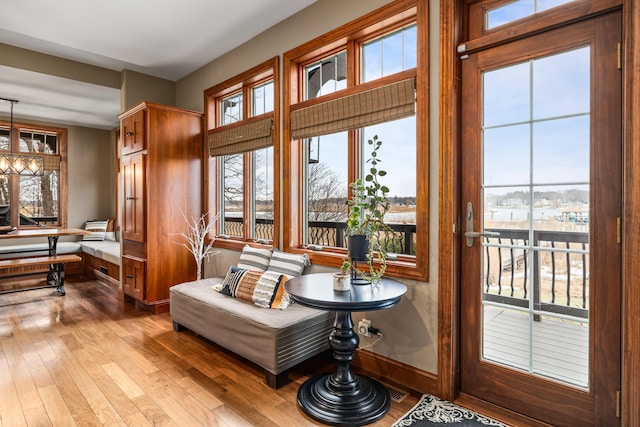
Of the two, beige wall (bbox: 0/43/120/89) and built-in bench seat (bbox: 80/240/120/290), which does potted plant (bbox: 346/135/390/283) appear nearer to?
beige wall (bbox: 0/43/120/89)

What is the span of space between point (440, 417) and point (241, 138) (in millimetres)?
3000

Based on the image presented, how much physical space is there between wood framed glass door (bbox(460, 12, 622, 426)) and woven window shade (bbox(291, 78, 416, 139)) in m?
0.41

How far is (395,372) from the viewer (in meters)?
2.44

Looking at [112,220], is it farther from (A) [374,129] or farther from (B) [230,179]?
(A) [374,129]

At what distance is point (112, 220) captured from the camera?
6.95 meters

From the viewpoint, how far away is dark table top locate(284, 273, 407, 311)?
76.3 inches

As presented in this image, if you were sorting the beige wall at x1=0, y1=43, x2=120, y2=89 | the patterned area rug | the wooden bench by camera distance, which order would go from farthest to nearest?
1. the wooden bench
2. the beige wall at x1=0, y1=43, x2=120, y2=89
3. the patterned area rug

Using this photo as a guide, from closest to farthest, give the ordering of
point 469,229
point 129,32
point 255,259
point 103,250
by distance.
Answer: point 469,229 < point 255,259 < point 129,32 < point 103,250

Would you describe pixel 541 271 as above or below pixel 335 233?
below

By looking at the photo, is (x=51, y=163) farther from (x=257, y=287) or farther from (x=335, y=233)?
(x=335, y=233)

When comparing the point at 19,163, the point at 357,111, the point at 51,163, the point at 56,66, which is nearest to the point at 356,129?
the point at 357,111

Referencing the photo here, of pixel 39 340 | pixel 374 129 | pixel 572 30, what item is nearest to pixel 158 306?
pixel 39 340

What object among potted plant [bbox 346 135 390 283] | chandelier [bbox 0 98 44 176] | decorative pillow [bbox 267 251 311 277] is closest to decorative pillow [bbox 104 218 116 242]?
chandelier [bbox 0 98 44 176]

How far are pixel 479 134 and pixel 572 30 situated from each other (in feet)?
2.14
